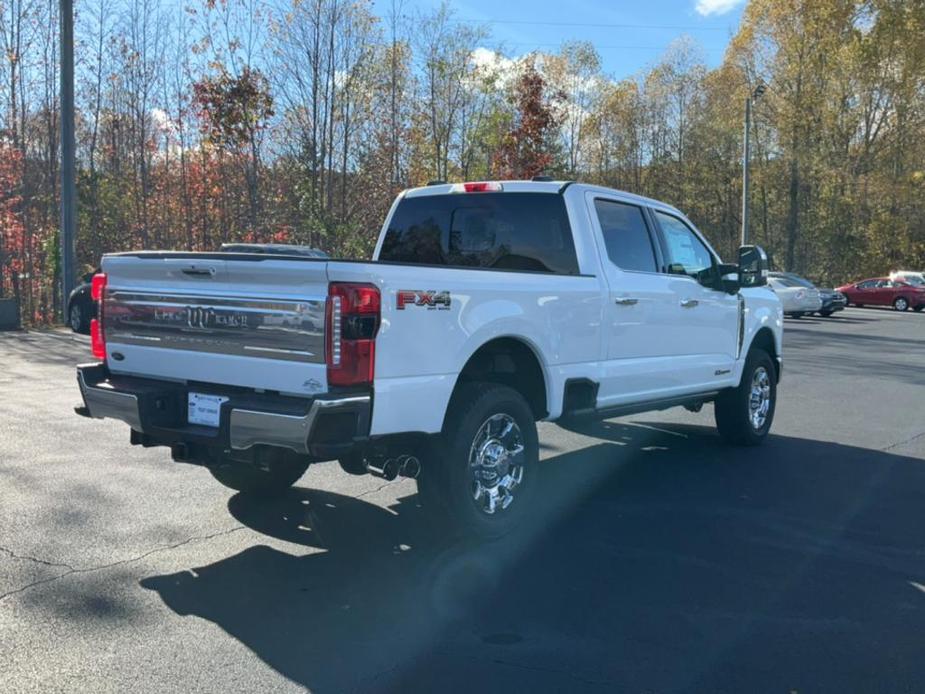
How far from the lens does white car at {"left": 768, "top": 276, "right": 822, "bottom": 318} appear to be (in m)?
30.7

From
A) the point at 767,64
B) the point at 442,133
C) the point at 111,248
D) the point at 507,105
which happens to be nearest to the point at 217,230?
the point at 111,248

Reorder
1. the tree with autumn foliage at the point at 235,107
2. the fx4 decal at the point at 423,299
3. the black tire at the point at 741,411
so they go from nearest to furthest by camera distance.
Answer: the fx4 decal at the point at 423,299 → the black tire at the point at 741,411 → the tree with autumn foliage at the point at 235,107

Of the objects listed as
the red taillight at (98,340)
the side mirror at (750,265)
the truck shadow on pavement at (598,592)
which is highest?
the side mirror at (750,265)

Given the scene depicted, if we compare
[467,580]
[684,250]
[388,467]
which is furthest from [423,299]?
[684,250]

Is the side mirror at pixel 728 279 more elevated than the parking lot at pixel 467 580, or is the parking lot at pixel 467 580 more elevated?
the side mirror at pixel 728 279

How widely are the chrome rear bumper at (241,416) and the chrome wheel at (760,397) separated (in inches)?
205

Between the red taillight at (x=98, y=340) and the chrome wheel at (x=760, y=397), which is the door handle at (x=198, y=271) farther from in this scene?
the chrome wheel at (x=760, y=397)

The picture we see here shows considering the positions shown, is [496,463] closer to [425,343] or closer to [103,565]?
[425,343]

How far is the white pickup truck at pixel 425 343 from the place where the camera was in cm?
448

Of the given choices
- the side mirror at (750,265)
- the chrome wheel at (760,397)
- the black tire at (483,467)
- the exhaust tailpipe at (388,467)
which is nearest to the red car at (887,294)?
the chrome wheel at (760,397)

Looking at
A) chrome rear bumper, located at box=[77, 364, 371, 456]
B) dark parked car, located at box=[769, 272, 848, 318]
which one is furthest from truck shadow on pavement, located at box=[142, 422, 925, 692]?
dark parked car, located at box=[769, 272, 848, 318]

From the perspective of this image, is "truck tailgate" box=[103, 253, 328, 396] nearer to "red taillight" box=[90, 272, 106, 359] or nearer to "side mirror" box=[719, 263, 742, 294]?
"red taillight" box=[90, 272, 106, 359]

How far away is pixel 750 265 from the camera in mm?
7914

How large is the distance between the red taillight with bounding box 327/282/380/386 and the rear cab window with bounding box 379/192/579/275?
75.5 inches
